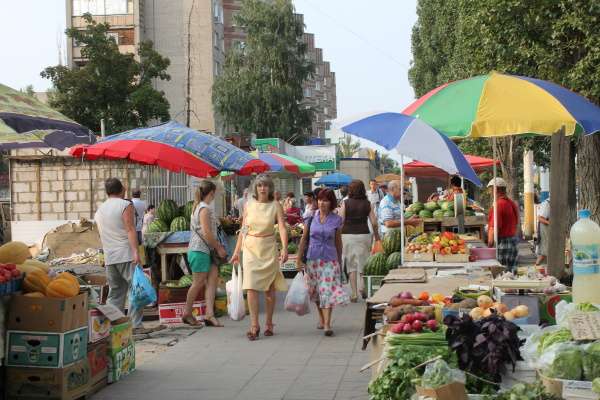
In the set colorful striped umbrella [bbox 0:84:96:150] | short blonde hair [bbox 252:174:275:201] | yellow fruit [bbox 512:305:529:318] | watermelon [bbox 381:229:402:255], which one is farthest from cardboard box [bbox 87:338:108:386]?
watermelon [bbox 381:229:402:255]

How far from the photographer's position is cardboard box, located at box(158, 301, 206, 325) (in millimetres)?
11516

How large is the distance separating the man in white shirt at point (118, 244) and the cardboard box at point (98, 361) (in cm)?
209

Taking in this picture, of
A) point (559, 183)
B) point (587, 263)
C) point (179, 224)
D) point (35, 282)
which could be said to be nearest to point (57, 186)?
point (179, 224)

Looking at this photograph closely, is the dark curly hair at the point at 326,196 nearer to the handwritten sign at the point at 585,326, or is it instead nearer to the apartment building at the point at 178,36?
the handwritten sign at the point at 585,326

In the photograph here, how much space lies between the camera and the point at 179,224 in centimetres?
1299

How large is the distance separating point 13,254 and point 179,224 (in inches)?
214

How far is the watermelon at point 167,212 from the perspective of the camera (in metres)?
13.2

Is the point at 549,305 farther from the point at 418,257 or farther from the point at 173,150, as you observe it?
the point at 173,150

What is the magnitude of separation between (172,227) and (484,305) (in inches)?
296

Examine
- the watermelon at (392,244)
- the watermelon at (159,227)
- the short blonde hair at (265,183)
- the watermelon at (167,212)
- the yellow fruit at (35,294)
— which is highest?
the short blonde hair at (265,183)

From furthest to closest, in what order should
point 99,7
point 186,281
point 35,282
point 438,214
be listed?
point 99,7
point 438,214
point 186,281
point 35,282

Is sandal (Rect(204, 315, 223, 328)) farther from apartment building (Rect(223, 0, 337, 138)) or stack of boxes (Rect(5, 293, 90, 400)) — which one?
apartment building (Rect(223, 0, 337, 138))

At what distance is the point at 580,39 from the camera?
15.9 metres

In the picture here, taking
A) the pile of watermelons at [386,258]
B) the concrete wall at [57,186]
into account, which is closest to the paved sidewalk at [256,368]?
the pile of watermelons at [386,258]
